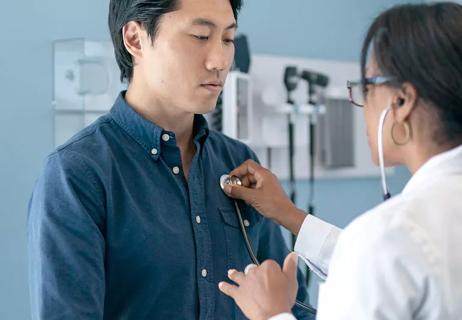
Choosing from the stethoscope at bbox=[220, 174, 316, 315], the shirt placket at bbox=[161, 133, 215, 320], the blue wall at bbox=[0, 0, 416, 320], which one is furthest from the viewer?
the blue wall at bbox=[0, 0, 416, 320]

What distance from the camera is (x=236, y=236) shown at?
1.38m

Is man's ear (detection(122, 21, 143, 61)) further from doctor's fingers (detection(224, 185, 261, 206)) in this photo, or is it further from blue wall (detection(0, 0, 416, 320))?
blue wall (detection(0, 0, 416, 320))

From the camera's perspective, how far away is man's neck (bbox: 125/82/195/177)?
133cm

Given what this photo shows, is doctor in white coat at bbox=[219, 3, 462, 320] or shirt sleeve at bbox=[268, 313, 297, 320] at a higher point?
doctor in white coat at bbox=[219, 3, 462, 320]

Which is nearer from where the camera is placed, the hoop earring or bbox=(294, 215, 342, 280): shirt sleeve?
the hoop earring

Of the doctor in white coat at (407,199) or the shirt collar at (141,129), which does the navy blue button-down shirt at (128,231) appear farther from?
the doctor in white coat at (407,199)

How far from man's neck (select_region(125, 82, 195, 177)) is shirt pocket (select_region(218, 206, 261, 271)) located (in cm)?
12

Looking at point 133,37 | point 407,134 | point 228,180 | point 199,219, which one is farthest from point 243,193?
point 407,134

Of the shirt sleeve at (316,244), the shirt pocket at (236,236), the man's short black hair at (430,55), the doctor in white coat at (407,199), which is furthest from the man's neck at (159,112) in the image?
the man's short black hair at (430,55)

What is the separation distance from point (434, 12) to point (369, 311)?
38 centimetres

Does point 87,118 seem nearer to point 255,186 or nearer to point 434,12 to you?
point 255,186

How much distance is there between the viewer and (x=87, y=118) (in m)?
1.93

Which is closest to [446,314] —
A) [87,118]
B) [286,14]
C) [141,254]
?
[141,254]

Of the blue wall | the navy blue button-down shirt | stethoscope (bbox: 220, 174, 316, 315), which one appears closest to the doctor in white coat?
the navy blue button-down shirt
